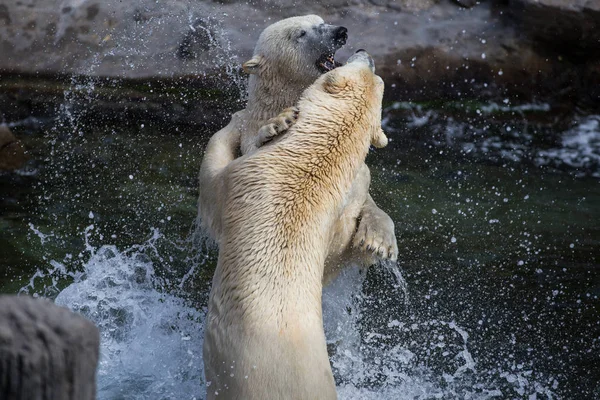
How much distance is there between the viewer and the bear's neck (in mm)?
4297

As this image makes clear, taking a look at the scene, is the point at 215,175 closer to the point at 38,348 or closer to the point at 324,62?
the point at 324,62

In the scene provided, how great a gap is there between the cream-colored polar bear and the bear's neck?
691 mm

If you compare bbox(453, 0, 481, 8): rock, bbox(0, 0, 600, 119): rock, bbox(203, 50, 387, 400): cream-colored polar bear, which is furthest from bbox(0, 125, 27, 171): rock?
bbox(453, 0, 481, 8): rock

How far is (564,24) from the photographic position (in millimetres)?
8305

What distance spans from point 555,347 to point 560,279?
31.3 inches

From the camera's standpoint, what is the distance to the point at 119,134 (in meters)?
8.02

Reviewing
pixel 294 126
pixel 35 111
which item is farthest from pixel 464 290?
pixel 35 111

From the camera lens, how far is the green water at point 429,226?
16.6ft

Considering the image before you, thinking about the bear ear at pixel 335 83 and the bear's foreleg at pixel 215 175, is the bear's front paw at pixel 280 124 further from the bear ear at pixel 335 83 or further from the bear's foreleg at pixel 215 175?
the bear's foreleg at pixel 215 175

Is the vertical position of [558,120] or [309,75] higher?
[309,75]

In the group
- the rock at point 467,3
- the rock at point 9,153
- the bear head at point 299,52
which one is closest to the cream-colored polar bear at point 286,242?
the bear head at point 299,52

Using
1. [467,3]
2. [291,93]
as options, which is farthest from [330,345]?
[467,3]

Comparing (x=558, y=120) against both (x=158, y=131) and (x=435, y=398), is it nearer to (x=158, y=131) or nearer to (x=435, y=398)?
(x=158, y=131)

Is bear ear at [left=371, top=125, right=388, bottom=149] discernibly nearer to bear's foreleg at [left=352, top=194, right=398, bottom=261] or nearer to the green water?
bear's foreleg at [left=352, top=194, right=398, bottom=261]
